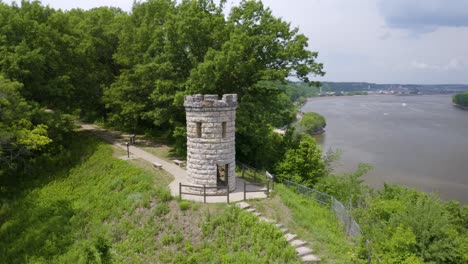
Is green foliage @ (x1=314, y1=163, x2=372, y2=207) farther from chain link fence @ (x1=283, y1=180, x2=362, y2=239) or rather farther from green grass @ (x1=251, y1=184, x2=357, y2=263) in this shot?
green grass @ (x1=251, y1=184, x2=357, y2=263)

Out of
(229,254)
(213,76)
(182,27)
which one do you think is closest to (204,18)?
(182,27)

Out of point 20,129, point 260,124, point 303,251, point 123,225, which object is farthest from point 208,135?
point 20,129

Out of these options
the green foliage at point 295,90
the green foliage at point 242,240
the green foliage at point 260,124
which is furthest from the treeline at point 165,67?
the green foliage at point 242,240

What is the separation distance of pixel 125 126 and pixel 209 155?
1612cm

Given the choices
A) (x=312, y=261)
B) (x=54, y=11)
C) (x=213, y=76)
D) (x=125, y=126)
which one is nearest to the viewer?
(x=312, y=261)

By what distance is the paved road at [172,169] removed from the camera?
1628 cm

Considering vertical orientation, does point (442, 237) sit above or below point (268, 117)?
below

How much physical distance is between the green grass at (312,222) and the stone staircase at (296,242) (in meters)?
0.25

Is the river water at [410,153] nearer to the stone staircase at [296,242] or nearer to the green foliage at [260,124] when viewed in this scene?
the green foliage at [260,124]

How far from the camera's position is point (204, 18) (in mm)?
22547

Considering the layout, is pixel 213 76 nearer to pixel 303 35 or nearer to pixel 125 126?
pixel 303 35

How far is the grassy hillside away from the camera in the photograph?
42.9 ft

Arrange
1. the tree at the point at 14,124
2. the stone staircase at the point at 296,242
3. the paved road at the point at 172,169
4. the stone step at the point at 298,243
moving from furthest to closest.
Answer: the tree at the point at 14,124 < the paved road at the point at 172,169 < the stone step at the point at 298,243 < the stone staircase at the point at 296,242

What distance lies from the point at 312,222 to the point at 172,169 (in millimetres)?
8533
